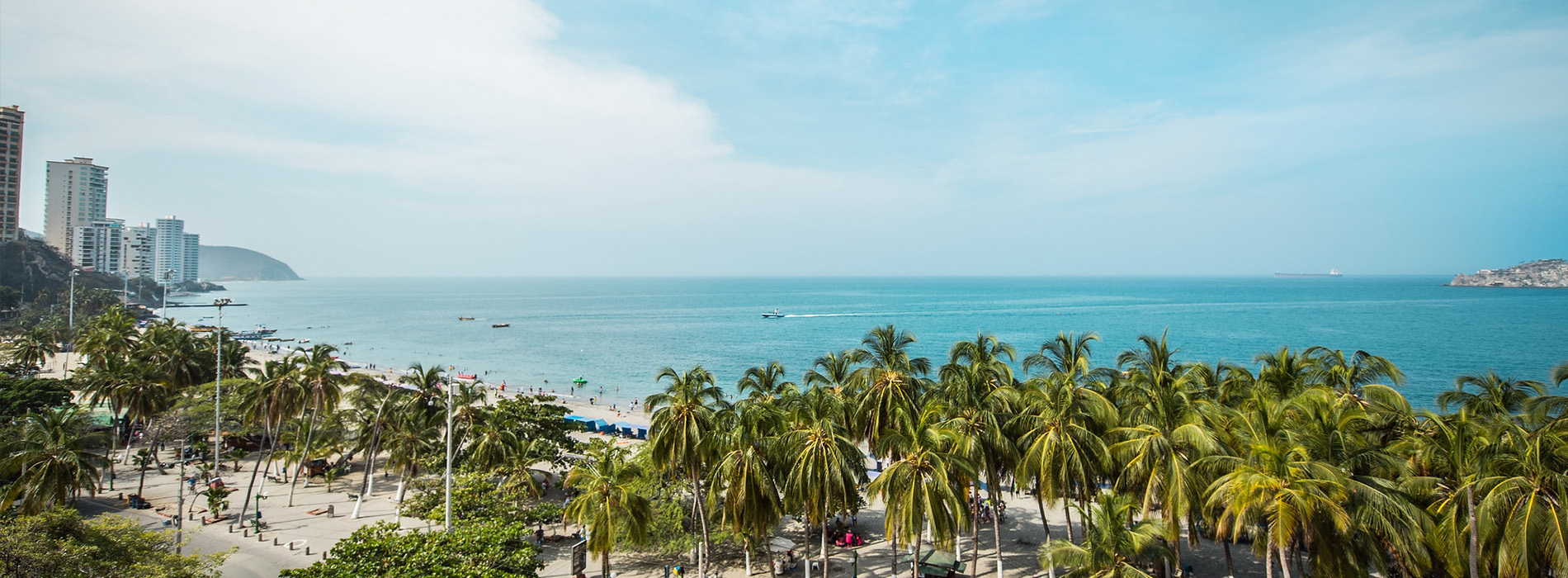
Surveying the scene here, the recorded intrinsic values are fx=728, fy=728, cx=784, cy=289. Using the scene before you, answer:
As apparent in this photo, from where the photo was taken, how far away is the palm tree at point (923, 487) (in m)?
20.8

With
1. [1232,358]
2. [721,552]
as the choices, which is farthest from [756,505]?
[1232,358]

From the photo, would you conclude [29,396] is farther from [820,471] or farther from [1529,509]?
[1529,509]

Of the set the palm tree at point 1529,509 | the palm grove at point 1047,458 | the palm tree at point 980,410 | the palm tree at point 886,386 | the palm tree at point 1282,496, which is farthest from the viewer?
the palm tree at point 886,386

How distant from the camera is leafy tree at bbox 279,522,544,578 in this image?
1545 cm

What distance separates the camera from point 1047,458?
22.7 m

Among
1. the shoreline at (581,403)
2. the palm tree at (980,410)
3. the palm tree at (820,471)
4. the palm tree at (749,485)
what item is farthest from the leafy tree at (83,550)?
the shoreline at (581,403)

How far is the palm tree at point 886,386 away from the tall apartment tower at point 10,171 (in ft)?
650

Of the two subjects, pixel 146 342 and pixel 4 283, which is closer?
pixel 146 342

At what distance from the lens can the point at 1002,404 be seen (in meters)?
26.5

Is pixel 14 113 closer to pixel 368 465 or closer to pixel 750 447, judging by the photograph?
pixel 368 465

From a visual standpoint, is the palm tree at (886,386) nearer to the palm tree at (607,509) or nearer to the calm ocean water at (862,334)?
the palm tree at (607,509)

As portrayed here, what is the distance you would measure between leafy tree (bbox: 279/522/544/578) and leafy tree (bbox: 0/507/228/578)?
9.77 feet

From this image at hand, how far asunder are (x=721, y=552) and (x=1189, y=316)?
170 metres

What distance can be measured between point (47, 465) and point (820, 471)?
28.5 m
